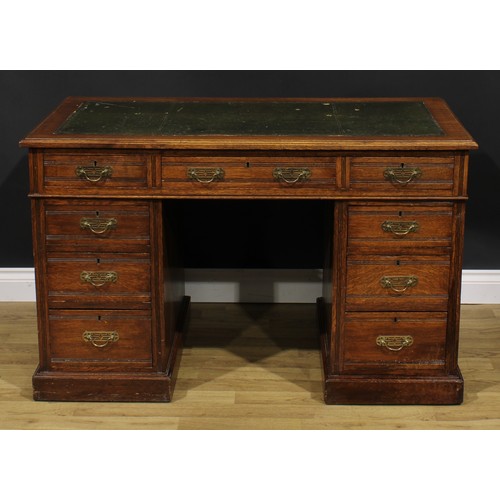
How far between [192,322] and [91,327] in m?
0.77

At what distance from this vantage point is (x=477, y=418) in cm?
404

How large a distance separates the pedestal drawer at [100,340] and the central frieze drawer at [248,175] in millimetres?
503

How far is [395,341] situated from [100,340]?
3.35 ft

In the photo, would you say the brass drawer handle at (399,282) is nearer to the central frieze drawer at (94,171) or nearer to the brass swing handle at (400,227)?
the brass swing handle at (400,227)

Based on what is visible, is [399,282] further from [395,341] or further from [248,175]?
[248,175]

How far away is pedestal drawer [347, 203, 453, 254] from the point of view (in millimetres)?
3936

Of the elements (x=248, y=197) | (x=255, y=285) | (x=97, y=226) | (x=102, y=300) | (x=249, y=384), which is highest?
(x=248, y=197)

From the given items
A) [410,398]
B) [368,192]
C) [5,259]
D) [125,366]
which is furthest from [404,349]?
[5,259]

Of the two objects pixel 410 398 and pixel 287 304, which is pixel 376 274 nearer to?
pixel 410 398

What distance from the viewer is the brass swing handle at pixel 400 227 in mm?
3949

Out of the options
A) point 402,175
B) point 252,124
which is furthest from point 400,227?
point 252,124

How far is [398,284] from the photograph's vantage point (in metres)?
4.02

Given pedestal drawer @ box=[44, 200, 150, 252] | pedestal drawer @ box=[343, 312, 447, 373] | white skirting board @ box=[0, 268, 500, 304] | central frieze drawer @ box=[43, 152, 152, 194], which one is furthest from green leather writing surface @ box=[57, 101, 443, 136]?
white skirting board @ box=[0, 268, 500, 304]

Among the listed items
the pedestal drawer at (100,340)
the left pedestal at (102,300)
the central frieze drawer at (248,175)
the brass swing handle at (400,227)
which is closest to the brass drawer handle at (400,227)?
the brass swing handle at (400,227)
